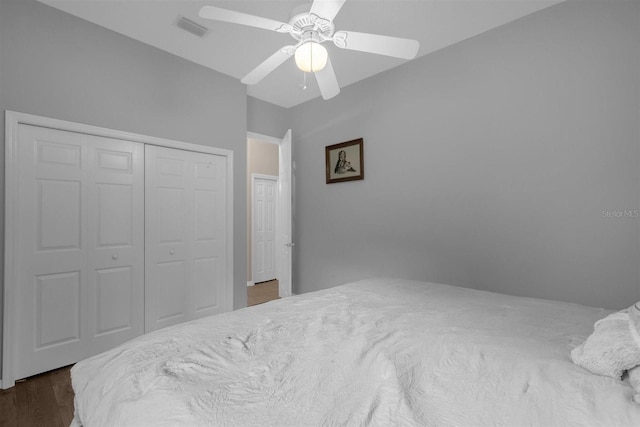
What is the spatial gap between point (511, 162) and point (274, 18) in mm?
2138

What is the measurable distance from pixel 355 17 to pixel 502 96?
1.31 metres

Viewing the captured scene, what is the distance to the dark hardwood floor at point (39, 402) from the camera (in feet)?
5.76

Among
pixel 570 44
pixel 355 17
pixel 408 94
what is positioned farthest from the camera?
pixel 408 94

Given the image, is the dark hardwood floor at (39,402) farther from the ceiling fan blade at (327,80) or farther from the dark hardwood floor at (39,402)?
the ceiling fan blade at (327,80)

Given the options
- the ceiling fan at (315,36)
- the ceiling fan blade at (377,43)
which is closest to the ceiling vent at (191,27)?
Answer: the ceiling fan at (315,36)

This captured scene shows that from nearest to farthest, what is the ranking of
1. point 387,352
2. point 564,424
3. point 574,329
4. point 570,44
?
point 564,424 → point 387,352 → point 574,329 → point 570,44

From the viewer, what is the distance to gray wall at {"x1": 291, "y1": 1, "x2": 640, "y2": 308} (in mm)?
1971

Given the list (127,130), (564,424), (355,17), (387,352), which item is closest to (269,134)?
(127,130)

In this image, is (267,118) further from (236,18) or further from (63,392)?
(63,392)

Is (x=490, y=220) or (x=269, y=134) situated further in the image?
(x=269, y=134)

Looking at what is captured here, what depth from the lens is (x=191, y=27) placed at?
2.47 meters

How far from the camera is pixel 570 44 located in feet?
6.97

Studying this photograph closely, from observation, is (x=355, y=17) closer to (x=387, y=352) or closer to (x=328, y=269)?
(x=387, y=352)

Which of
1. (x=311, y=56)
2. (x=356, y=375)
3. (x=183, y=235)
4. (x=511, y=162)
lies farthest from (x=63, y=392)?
(x=511, y=162)
